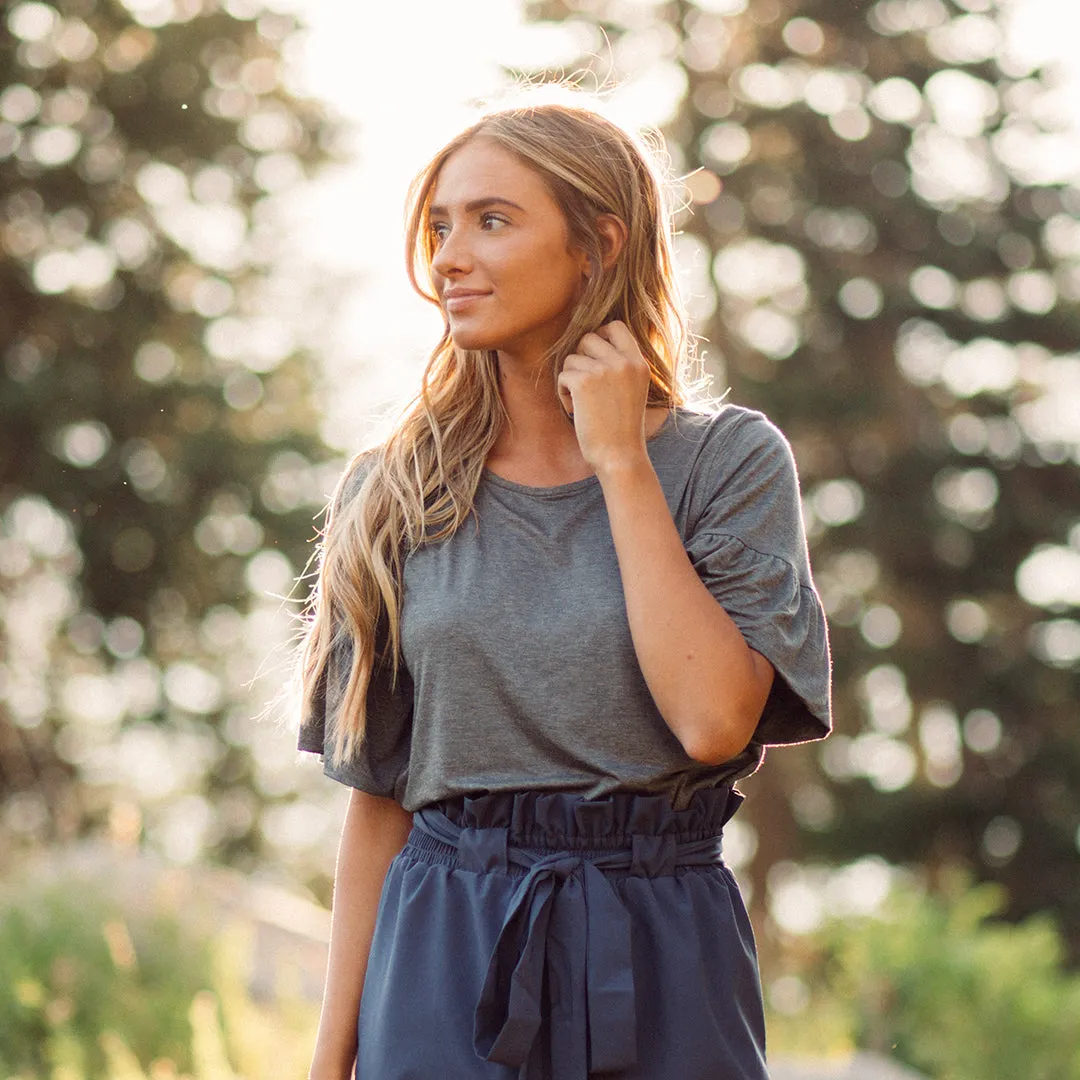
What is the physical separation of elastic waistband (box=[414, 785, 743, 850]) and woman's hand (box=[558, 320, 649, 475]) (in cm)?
48

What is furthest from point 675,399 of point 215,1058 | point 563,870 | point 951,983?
point 951,983

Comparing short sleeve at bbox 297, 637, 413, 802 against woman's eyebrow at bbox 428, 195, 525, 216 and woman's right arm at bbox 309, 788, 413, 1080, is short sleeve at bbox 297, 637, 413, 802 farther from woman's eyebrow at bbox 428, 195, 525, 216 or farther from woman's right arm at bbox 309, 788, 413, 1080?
woman's eyebrow at bbox 428, 195, 525, 216

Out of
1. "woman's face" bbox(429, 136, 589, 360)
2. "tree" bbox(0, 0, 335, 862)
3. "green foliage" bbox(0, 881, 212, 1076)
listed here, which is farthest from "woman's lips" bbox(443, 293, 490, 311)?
"tree" bbox(0, 0, 335, 862)

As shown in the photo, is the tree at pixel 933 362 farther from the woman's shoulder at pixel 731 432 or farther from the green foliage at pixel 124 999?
the woman's shoulder at pixel 731 432

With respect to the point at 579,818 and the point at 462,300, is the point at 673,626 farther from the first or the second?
the point at 462,300

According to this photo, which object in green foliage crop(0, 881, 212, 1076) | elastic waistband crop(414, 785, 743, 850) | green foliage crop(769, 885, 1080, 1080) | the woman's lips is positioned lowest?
green foliage crop(769, 885, 1080, 1080)

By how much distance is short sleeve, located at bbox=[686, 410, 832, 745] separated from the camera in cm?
229

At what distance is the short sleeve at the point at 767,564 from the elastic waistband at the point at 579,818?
0.19m

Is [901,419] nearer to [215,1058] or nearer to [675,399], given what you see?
[215,1058]

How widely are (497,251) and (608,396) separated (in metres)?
0.29

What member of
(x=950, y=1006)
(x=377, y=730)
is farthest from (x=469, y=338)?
(x=950, y=1006)

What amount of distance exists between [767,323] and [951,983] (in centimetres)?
1005

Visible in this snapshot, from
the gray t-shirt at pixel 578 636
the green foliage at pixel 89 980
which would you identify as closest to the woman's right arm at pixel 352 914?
the gray t-shirt at pixel 578 636

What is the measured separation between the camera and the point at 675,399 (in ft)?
8.62
